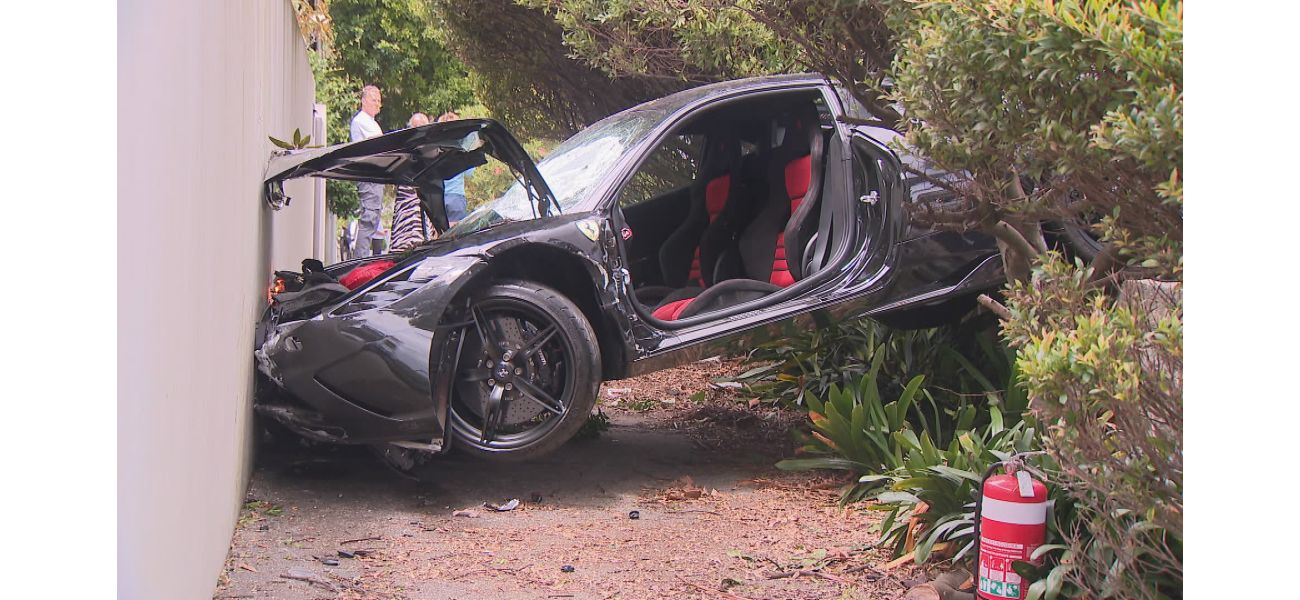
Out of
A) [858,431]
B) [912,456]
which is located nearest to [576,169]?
[858,431]

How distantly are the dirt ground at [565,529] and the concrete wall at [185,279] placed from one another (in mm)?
324

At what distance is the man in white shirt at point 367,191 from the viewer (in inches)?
388

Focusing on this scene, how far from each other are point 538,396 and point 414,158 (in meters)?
1.41

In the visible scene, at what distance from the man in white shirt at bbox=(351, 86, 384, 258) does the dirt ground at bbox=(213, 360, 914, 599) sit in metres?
4.78

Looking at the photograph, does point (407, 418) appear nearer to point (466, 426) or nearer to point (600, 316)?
point (466, 426)

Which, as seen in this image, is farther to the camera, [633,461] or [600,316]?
[633,461]

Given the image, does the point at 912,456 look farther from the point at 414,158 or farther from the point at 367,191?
the point at 367,191

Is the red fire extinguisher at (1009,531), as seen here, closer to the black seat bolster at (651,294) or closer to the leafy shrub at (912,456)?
the leafy shrub at (912,456)

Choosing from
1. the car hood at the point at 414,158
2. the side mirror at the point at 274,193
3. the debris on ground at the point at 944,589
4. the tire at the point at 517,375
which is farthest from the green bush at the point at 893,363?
the side mirror at the point at 274,193

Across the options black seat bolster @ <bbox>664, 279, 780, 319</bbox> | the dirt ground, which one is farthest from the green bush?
the dirt ground

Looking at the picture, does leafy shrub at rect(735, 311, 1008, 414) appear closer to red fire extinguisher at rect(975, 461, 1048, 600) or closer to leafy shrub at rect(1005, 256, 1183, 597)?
red fire extinguisher at rect(975, 461, 1048, 600)
